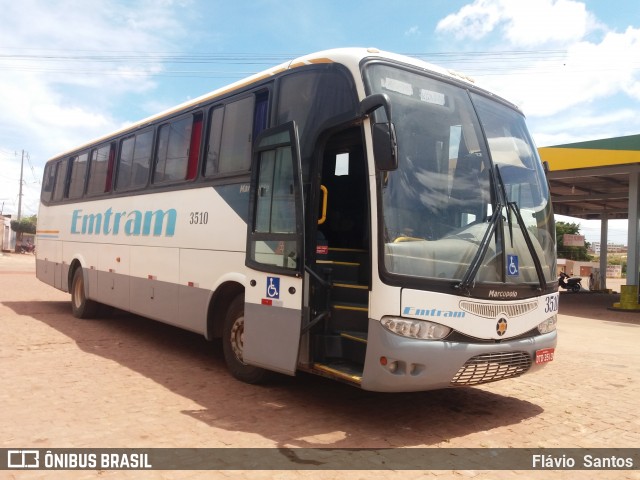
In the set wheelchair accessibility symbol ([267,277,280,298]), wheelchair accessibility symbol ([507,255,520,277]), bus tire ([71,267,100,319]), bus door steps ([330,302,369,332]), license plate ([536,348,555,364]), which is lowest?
bus tire ([71,267,100,319])

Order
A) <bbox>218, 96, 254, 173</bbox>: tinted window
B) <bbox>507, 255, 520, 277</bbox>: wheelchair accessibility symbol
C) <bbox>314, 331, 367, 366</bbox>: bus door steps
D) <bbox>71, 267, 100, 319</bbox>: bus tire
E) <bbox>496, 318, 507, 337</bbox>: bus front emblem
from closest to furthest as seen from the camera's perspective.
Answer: <bbox>496, 318, 507, 337</bbox>: bus front emblem < <bbox>507, 255, 520, 277</bbox>: wheelchair accessibility symbol < <bbox>314, 331, 367, 366</bbox>: bus door steps < <bbox>218, 96, 254, 173</bbox>: tinted window < <bbox>71, 267, 100, 319</bbox>: bus tire

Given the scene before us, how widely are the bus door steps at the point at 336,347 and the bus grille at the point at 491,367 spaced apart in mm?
983

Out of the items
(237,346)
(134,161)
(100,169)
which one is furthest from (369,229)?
(100,169)

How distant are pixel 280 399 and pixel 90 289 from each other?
632cm

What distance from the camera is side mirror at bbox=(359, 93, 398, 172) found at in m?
4.79

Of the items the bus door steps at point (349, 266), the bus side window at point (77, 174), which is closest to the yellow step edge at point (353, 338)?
the bus door steps at point (349, 266)

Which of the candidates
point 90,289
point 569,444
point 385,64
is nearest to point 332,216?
point 385,64

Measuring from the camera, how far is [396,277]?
4.82 metres

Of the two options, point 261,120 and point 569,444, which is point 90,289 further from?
point 569,444

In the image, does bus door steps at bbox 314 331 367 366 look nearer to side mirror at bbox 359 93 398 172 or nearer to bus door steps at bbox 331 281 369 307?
bus door steps at bbox 331 281 369 307

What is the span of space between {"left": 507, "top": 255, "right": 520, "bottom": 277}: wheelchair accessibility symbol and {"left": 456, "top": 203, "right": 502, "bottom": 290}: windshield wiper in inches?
12.7

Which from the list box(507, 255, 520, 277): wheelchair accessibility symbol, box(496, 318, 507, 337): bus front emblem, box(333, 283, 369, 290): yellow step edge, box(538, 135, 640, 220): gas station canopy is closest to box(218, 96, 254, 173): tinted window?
box(333, 283, 369, 290): yellow step edge

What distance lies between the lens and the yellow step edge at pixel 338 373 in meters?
4.98

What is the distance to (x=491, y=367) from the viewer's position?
5125 mm
